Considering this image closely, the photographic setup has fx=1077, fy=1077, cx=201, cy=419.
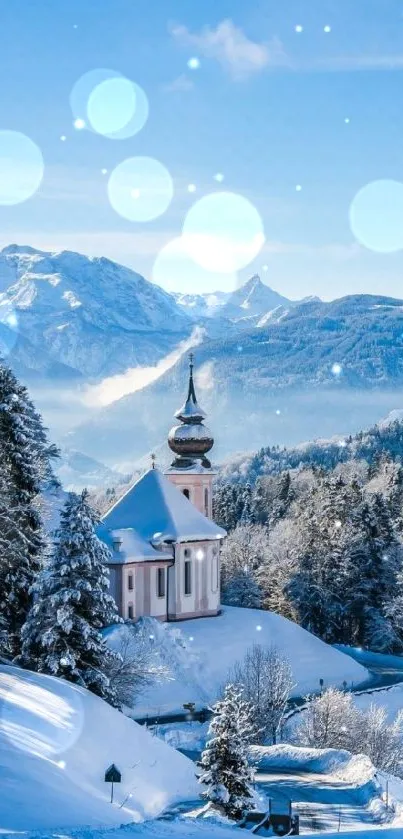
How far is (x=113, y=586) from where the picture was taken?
56.0 m

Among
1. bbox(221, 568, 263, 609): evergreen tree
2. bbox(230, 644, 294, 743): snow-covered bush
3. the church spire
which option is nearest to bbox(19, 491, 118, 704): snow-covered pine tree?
bbox(230, 644, 294, 743): snow-covered bush

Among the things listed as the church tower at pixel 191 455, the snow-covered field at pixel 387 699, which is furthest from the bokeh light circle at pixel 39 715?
the church tower at pixel 191 455

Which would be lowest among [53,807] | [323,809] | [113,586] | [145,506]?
[323,809]

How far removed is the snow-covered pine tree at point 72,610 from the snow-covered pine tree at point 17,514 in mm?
1158

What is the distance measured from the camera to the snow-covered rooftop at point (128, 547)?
5619cm

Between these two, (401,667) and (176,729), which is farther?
(401,667)

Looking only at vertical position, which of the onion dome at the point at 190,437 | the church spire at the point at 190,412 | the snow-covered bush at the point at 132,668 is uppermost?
the church spire at the point at 190,412

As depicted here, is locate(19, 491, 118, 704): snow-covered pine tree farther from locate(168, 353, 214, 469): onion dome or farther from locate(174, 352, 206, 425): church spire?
locate(168, 353, 214, 469): onion dome

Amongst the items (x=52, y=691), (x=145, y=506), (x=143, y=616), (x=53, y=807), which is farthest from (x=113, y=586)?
(x=53, y=807)

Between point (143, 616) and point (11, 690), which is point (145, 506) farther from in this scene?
point (11, 690)

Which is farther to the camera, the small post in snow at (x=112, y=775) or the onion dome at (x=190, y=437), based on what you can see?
the onion dome at (x=190, y=437)

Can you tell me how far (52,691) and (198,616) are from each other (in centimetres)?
2924

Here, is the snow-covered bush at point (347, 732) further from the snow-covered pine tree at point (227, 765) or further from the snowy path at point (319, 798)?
the snow-covered pine tree at point (227, 765)

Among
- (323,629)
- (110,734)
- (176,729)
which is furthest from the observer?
(323,629)
